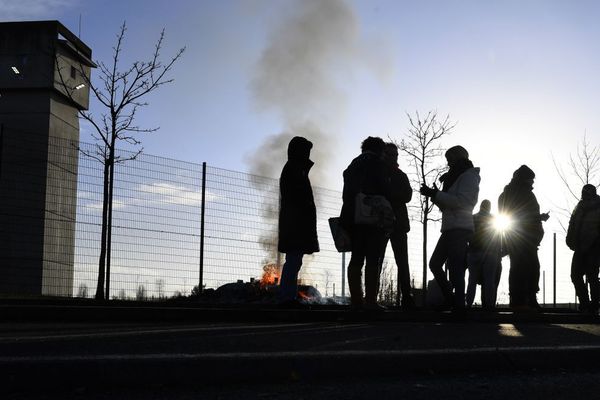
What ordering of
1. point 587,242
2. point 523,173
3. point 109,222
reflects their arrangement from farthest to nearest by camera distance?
point 109,222
point 587,242
point 523,173

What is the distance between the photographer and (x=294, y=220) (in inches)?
322

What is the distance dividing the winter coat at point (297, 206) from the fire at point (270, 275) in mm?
7179

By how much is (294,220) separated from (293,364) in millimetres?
4236

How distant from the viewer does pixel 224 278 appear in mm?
14305

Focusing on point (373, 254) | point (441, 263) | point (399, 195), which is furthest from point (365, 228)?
point (399, 195)

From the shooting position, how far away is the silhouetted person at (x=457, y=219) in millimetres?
7801

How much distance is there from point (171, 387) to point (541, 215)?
23.9ft

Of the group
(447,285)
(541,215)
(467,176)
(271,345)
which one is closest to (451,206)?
(467,176)

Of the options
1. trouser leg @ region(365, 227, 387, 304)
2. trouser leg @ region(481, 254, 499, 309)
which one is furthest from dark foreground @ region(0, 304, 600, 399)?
trouser leg @ region(481, 254, 499, 309)

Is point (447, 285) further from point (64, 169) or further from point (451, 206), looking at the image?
point (64, 169)

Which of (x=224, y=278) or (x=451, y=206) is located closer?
(x=451, y=206)

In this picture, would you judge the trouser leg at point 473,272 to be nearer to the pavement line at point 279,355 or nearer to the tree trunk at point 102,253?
the pavement line at point 279,355

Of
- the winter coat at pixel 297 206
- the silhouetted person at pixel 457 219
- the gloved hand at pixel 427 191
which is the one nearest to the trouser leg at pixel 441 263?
the silhouetted person at pixel 457 219

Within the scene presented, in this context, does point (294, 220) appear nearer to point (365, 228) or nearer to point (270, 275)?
point (365, 228)
